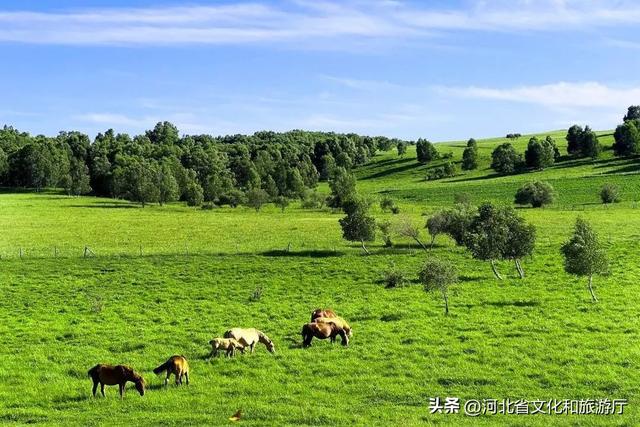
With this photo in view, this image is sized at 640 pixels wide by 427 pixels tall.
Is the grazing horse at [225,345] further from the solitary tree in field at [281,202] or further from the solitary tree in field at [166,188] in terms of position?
the solitary tree in field at [166,188]

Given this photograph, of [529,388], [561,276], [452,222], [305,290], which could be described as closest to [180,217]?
[452,222]

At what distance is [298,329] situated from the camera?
29.5 m

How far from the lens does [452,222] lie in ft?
191

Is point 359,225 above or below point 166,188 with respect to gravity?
below

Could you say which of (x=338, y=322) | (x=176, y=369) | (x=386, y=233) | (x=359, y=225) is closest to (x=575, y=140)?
(x=386, y=233)

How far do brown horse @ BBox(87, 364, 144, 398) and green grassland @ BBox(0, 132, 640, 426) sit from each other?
0.48 meters

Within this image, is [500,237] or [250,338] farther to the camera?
[500,237]

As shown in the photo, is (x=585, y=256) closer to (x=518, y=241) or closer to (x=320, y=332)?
(x=518, y=241)

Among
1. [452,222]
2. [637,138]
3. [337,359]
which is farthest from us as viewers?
[637,138]

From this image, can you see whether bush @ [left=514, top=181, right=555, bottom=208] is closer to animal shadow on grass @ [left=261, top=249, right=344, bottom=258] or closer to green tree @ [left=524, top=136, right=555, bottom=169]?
green tree @ [left=524, top=136, right=555, bottom=169]

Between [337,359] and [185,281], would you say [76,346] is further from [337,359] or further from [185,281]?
[185,281]

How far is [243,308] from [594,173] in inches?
4577

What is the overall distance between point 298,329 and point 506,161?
134 meters

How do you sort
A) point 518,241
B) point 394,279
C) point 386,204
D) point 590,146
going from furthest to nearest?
point 590,146
point 386,204
point 518,241
point 394,279
